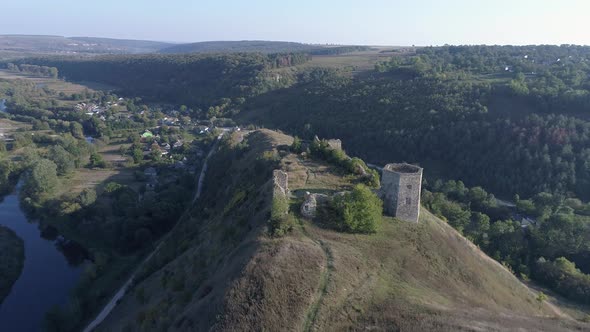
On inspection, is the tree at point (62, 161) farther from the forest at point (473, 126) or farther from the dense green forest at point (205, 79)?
the dense green forest at point (205, 79)

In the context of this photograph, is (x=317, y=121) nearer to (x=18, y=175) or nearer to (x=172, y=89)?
(x=18, y=175)

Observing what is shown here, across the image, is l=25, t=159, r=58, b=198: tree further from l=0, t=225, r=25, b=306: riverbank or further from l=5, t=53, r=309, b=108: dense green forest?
l=5, t=53, r=309, b=108: dense green forest

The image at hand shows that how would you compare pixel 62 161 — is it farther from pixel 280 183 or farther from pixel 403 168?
pixel 403 168

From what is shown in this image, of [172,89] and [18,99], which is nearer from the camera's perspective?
[18,99]

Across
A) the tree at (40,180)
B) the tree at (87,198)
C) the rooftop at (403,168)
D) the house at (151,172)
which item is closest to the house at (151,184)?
the house at (151,172)

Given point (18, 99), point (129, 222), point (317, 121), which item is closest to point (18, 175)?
point (129, 222)

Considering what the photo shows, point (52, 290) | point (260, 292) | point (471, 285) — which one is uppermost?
point (260, 292)
